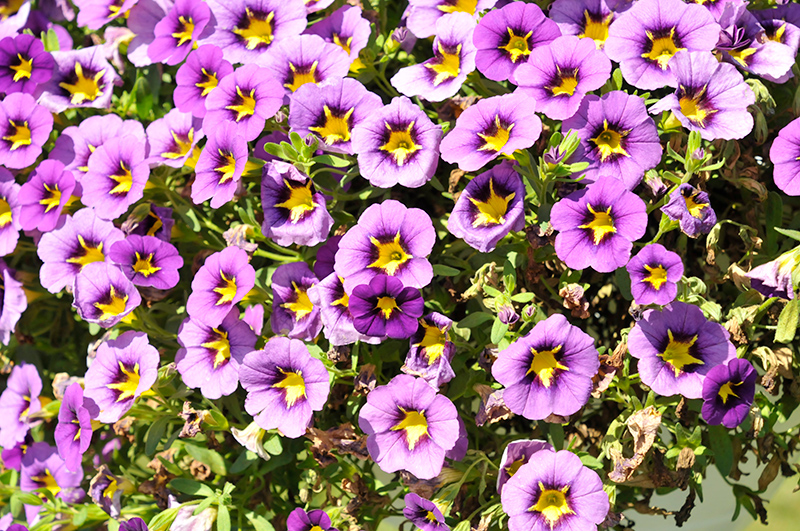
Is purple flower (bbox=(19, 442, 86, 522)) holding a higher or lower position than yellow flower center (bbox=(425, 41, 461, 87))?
lower

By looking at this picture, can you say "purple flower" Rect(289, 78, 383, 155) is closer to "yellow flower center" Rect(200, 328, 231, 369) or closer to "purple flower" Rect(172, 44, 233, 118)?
"purple flower" Rect(172, 44, 233, 118)

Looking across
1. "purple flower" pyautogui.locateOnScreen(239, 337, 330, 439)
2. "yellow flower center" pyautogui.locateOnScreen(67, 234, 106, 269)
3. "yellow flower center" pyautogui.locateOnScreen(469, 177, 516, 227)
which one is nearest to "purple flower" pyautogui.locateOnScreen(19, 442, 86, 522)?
"yellow flower center" pyautogui.locateOnScreen(67, 234, 106, 269)

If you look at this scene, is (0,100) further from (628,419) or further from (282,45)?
(628,419)

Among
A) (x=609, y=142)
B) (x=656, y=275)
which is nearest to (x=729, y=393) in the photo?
(x=656, y=275)

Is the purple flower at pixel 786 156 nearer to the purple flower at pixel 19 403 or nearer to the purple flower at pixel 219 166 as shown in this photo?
the purple flower at pixel 219 166

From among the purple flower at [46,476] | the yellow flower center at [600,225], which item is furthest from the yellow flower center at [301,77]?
the purple flower at [46,476]

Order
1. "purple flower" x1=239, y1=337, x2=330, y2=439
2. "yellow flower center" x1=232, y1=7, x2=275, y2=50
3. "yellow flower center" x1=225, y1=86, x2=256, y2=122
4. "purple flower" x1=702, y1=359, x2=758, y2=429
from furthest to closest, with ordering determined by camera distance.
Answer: "yellow flower center" x1=232, y1=7, x2=275, y2=50
"yellow flower center" x1=225, y1=86, x2=256, y2=122
"purple flower" x1=239, y1=337, x2=330, y2=439
"purple flower" x1=702, y1=359, x2=758, y2=429

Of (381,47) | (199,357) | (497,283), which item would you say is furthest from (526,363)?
(381,47)
